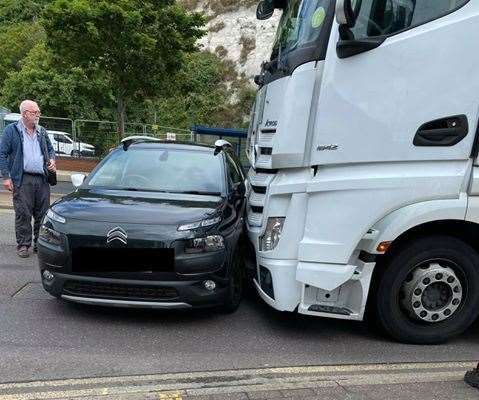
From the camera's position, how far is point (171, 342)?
14.1 ft

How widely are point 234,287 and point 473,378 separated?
207 cm

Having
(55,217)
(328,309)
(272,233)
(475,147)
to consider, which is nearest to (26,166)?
(55,217)

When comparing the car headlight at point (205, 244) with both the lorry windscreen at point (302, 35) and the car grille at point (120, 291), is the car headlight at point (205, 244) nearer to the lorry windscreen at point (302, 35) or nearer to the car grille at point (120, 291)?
the car grille at point (120, 291)

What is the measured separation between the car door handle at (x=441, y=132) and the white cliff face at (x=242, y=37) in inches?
1382

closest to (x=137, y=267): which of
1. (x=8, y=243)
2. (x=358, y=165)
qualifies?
(x=358, y=165)

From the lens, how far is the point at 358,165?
4.16m

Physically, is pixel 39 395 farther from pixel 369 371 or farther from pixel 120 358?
pixel 369 371

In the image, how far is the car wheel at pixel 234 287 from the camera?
480 centimetres

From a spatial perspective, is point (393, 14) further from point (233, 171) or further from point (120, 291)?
point (120, 291)

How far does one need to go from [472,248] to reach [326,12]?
7.17ft

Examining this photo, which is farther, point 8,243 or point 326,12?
point 8,243

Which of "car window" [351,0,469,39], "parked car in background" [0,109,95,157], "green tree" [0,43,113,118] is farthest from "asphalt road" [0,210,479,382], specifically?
"green tree" [0,43,113,118]

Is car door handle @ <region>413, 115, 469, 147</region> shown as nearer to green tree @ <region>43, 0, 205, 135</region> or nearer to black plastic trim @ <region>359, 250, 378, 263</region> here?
black plastic trim @ <region>359, 250, 378, 263</region>

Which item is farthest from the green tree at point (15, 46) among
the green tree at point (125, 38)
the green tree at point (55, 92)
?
the green tree at point (125, 38)
